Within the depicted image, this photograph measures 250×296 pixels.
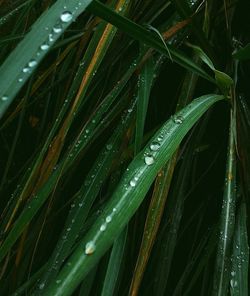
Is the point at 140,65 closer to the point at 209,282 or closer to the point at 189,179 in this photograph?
the point at 189,179

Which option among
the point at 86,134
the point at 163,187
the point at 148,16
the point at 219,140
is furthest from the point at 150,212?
the point at 148,16

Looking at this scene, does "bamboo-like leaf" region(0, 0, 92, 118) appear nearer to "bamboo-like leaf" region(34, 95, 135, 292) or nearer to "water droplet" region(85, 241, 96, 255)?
"water droplet" region(85, 241, 96, 255)

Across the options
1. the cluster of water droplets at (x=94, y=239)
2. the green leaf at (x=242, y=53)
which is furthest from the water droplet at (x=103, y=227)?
the green leaf at (x=242, y=53)

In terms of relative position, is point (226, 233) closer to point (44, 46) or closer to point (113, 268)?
point (113, 268)

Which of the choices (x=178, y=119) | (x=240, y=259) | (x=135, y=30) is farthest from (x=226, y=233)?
(x=135, y=30)

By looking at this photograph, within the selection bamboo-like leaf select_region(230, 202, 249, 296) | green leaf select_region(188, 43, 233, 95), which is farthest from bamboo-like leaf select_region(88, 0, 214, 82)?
bamboo-like leaf select_region(230, 202, 249, 296)

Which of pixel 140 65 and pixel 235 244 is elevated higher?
pixel 140 65
